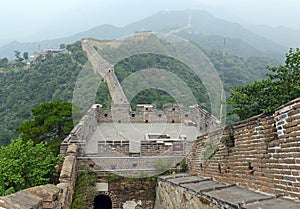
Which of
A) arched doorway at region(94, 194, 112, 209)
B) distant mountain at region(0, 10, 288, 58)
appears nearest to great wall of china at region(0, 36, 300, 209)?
arched doorway at region(94, 194, 112, 209)

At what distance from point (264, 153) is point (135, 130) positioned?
8701 mm

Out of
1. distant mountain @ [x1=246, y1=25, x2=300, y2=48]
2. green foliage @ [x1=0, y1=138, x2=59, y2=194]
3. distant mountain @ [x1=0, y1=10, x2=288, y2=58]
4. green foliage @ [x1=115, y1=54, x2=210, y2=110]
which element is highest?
distant mountain @ [x1=246, y1=25, x2=300, y2=48]

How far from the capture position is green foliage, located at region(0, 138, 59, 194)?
768 cm

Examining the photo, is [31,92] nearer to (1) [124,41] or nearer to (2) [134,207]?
(1) [124,41]

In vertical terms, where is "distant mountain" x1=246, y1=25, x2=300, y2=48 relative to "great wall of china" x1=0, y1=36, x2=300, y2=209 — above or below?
above

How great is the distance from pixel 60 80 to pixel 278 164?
33893 mm

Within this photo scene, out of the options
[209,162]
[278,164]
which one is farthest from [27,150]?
[278,164]

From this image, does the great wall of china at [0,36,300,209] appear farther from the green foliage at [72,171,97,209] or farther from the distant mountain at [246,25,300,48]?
the distant mountain at [246,25,300,48]

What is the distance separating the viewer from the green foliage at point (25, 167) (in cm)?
768

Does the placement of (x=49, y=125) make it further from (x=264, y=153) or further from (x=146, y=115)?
(x=264, y=153)

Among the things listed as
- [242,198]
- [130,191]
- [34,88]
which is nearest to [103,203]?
[130,191]

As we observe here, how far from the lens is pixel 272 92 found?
7.29 m

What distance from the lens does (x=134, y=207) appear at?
27.6ft

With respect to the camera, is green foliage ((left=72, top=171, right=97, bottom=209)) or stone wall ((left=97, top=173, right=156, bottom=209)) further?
stone wall ((left=97, top=173, right=156, bottom=209))
